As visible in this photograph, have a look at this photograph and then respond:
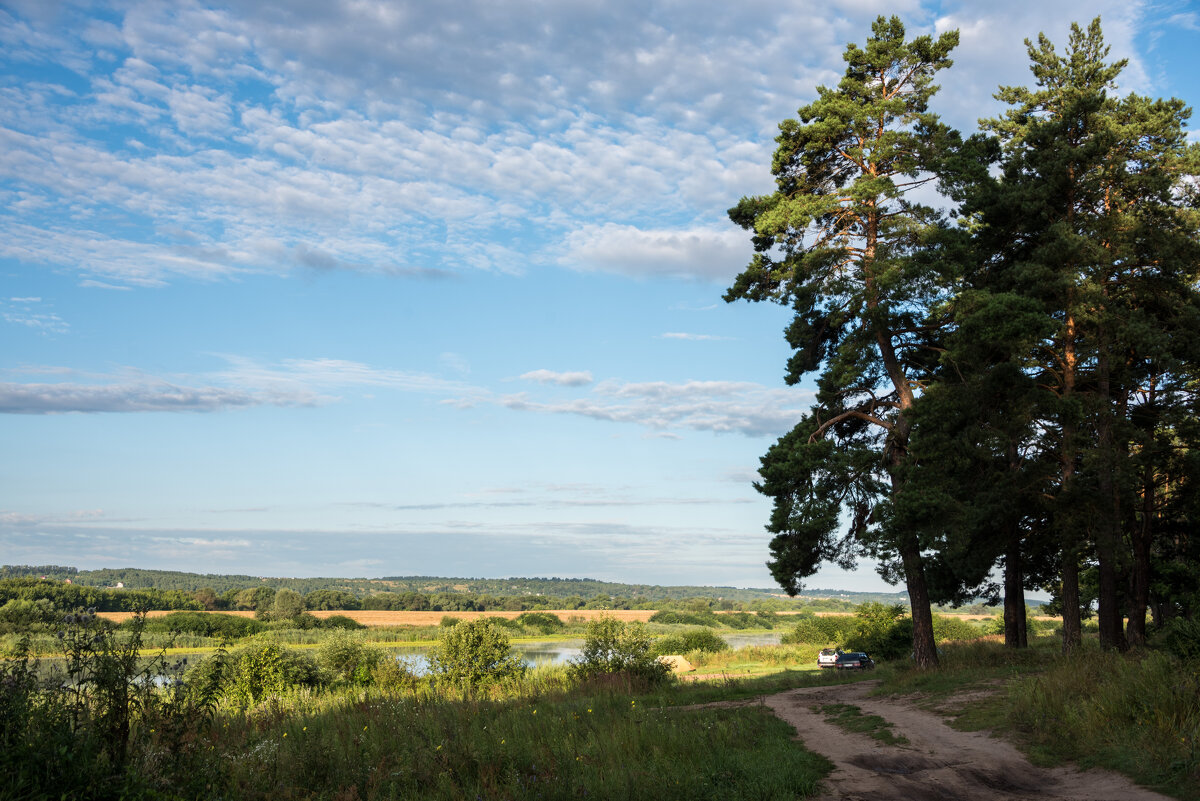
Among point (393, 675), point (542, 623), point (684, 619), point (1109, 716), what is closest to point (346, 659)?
point (393, 675)

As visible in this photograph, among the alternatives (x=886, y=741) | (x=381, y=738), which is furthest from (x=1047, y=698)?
(x=381, y=738)

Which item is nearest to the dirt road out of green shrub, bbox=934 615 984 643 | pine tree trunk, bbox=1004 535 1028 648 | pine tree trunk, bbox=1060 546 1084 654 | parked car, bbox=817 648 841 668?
pine tree trunk, bbox=1060 546 1084 654

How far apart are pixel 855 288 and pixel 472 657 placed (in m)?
15.6

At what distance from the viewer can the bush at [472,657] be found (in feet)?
72.2

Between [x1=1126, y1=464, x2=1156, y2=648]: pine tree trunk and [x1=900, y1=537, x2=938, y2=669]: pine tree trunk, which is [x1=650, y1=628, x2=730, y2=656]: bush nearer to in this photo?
[x1=900, y1=537, x2=938, y2=669]: pine tree trunk

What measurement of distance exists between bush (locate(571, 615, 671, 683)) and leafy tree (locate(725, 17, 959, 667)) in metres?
→ 4.83

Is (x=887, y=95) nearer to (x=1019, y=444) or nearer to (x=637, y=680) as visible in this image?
(x=1019, y=444)

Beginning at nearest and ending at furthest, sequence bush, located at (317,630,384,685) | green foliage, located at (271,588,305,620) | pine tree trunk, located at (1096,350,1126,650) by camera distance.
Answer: pine tree trunk, located at (1096,350,1126,650) < bush, located at (317,630,384,685) < green foliage, located at (271,588,305,620)

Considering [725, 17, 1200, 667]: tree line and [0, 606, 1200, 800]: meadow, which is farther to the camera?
[725, 17, 1200, 667]: tree line

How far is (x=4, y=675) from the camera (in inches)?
246

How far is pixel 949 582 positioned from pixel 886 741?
2064 cm

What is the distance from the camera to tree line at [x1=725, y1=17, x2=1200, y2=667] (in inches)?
772

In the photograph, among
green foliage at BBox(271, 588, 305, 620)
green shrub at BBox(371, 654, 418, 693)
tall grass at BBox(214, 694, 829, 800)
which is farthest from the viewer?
green foliage at BBox(271, 588, 305, 620)

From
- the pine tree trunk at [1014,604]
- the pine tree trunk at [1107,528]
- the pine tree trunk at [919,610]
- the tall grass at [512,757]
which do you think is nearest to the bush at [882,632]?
the pine tree trunk at [1014,604]
